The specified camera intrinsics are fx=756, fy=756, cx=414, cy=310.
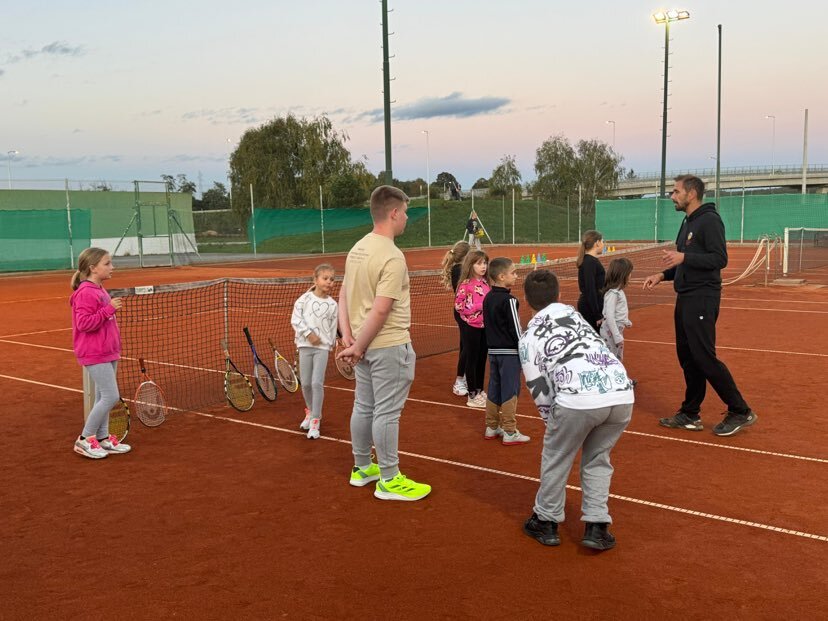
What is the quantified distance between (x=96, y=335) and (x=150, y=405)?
1.27 meters

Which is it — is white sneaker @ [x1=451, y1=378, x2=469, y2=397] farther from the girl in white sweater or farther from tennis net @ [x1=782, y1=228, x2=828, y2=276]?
tennis net @ [x1=782, y1=228, x2=828, y2=276]

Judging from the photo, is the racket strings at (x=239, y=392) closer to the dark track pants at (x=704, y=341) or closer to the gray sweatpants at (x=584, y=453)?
the gray sweatpants at (x=584, y=453)

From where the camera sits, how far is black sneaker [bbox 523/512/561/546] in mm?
4320

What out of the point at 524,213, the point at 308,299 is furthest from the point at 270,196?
the point at 308,299

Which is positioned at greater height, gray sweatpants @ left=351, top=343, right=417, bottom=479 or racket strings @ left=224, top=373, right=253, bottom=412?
gray sweatpants @ left=351, top=343, right=417, bottom=479

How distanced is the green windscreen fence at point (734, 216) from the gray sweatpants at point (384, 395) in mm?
39729

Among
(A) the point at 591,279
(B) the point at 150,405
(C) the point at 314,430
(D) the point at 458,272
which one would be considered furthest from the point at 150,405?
(A) the point at 591,279

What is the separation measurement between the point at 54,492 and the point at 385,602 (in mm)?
2909

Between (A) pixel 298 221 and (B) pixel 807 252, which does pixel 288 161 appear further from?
(B) pixel 807 252

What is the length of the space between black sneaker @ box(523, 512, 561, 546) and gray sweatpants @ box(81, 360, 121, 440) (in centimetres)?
349

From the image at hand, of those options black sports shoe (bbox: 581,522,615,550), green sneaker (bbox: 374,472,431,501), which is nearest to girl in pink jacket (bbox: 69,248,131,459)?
green sneaker (bbox: 374,472,431,501)

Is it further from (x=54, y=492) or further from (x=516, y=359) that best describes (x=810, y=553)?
(x=54, y=492)

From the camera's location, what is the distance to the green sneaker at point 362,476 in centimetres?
534

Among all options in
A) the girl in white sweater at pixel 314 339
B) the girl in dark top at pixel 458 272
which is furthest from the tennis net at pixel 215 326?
the girl in dark top at pixel 458 272
